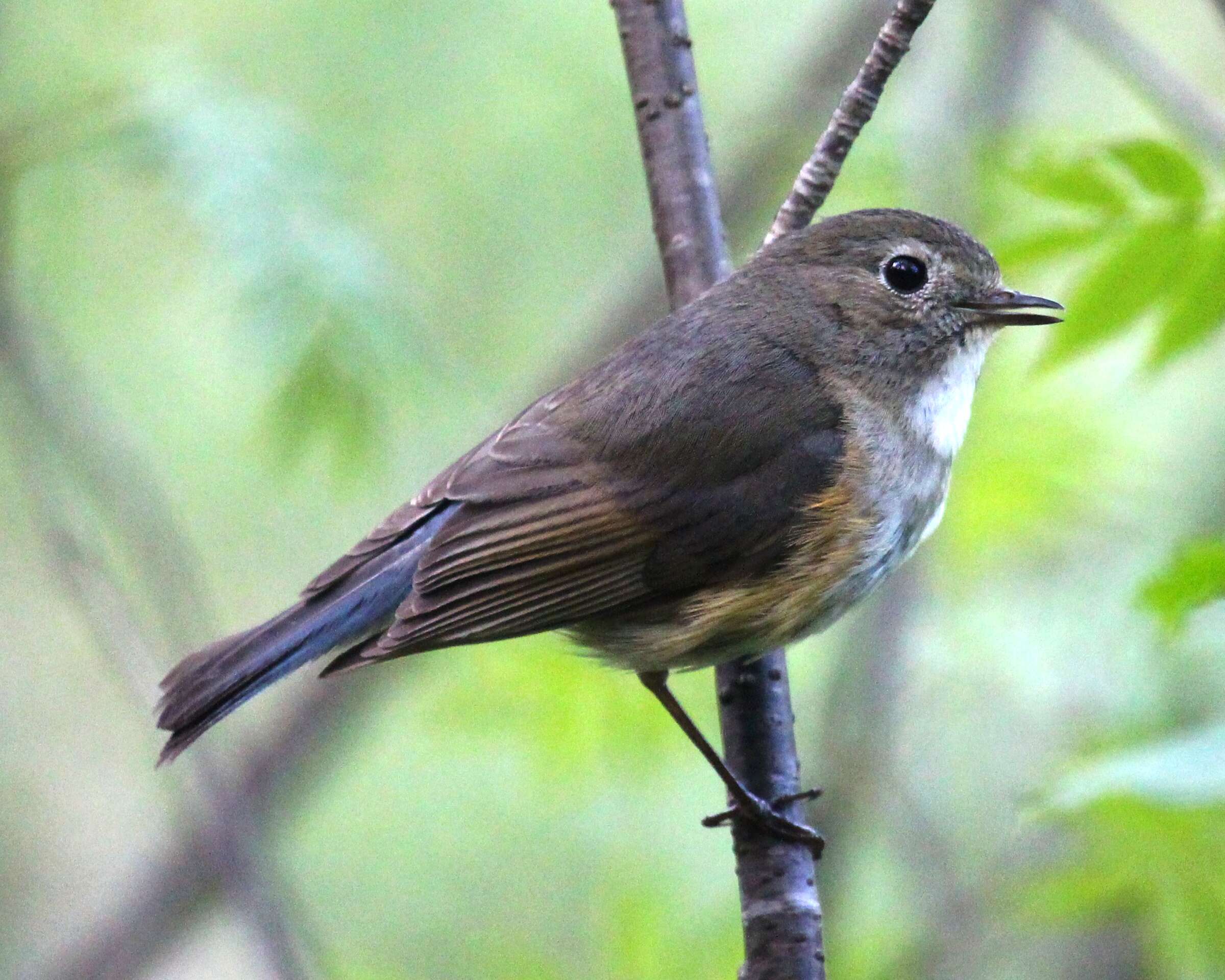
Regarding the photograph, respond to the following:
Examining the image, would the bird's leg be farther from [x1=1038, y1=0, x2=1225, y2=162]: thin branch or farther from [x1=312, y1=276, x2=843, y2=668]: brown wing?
[x1=1038, y1=0, x2=1225, y2=162]: thin branch

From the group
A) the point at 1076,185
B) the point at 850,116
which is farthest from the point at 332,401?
the point at 1076,185

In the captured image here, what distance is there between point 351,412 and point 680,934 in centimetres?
175

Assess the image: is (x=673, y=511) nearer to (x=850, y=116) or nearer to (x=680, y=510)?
(x=680, y=510)

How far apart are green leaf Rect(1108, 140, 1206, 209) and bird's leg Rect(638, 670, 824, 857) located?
147 centimetres

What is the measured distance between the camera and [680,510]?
3.51 meters

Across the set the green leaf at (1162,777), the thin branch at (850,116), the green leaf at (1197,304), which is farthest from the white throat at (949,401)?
the green leaf at (1162,777)

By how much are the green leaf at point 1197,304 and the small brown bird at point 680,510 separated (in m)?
0.47

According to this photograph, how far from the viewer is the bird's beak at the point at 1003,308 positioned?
373 centimetres

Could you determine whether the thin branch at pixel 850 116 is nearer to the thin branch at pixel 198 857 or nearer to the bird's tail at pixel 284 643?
the thin branch at pixel 198 857

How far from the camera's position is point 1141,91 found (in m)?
4.21

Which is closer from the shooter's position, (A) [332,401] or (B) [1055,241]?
(B) [1055,241]

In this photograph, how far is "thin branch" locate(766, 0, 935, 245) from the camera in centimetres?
325

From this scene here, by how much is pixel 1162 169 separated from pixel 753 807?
1539 millimetres

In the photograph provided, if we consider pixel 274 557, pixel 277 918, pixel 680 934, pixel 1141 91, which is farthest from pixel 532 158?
pixel 277 918
